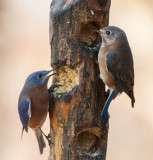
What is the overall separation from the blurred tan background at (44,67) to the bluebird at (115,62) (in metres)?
3.65

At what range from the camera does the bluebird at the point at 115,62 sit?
5.57 metres

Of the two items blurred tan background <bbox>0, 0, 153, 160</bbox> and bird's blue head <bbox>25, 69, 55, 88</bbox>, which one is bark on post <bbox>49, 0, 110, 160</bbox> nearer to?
bird's blue head <bbox>25, 69, 55, 88</bbox>

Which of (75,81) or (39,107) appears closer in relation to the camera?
(75,81)

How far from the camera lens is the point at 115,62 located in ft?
18.5

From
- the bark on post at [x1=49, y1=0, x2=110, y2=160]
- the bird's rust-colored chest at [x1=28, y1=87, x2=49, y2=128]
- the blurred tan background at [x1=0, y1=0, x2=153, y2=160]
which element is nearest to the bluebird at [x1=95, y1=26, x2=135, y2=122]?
the bark on post at [x1=49, y1=0, x2=110, y2=160]

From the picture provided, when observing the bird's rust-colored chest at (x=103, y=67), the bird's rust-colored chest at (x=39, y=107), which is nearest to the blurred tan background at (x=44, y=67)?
the bird's rust-colored chest at (x=39, y=107)

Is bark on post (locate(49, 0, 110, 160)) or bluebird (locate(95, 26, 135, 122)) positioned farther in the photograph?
bluebird (locate(95, 26, 135, 122))

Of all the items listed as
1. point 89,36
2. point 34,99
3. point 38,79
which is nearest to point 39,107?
point 34,99

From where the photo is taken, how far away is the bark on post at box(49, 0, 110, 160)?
5449mm

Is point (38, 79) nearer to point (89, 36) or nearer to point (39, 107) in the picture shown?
point (39, 107)

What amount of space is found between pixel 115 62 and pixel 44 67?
4353mm

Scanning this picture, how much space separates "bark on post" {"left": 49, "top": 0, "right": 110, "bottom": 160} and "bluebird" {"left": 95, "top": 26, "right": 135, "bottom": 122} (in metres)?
0.11
